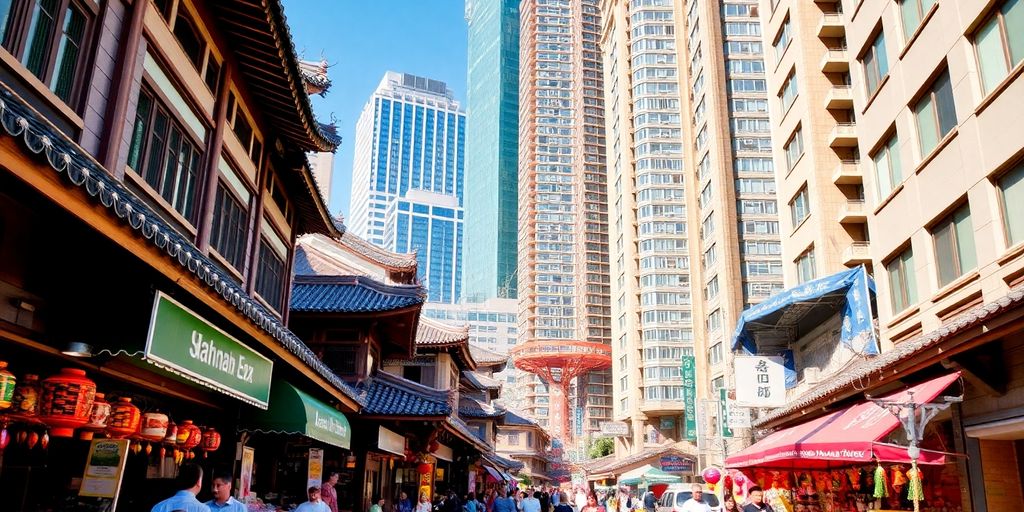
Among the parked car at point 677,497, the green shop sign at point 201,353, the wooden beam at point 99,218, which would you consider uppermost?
the wooden beam at point 99,218

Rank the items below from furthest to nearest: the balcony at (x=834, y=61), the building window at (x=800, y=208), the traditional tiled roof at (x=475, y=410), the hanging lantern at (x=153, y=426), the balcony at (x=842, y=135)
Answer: the traditional tiled roof at (x=475, y=410), the building window at (x=800, y=208), the balcony at (x=834, y=61), the balcony at (x=842, y=135), the hanging lantern at (x=153, y=426)

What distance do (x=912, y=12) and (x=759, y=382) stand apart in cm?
1266

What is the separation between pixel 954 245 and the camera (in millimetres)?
13797

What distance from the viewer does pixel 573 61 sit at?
134000 millimetres

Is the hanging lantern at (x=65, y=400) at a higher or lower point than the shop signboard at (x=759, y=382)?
lower

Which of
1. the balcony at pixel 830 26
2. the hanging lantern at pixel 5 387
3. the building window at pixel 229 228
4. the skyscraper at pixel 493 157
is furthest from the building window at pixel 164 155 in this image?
the skyscraper at pixel 493 157

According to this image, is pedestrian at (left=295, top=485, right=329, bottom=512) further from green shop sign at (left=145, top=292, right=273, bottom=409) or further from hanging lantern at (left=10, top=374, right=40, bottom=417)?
hanging lantern at (left=10, top=374, right=40, bottom=417)

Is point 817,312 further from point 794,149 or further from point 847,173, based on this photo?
point 794,149

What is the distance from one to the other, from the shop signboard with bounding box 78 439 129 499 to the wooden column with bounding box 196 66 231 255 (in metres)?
3.62

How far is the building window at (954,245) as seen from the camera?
13.2m

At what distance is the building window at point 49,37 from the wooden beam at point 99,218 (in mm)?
2353

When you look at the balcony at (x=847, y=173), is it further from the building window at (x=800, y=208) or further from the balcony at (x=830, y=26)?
the balcony at (x=830, y=26)

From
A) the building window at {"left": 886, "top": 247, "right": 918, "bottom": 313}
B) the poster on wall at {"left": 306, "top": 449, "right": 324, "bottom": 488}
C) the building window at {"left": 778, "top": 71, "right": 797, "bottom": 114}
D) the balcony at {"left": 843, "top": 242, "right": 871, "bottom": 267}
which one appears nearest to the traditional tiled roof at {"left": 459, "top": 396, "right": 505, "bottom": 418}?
the balcony at {"left": 843, "top": 242, "right": 871, "bottom": 267}

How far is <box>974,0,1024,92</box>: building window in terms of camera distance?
1153 cm
